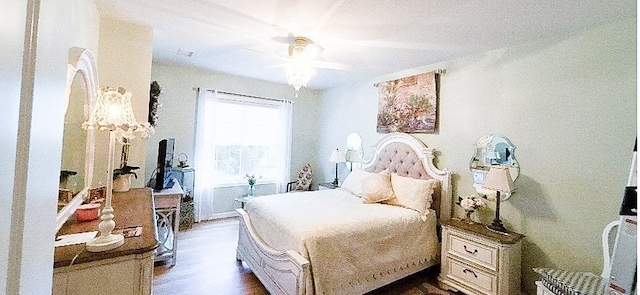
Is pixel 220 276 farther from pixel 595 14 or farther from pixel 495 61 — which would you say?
pixel 595 14

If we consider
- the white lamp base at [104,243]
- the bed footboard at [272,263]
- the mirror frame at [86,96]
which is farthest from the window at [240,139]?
the white lamp base at [104,243]

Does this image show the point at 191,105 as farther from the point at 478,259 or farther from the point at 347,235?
the point at 478,259

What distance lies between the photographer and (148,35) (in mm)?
2453

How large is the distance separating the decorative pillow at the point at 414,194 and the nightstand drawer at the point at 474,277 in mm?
514

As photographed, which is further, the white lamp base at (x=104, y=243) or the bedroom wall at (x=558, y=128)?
the bedroom wall at (x=558, y=128)

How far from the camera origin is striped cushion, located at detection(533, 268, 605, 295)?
67.3 inches

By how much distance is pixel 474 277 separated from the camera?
7.80ft

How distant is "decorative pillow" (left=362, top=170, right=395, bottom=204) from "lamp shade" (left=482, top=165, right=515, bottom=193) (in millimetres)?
972

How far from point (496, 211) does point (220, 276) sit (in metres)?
2.70

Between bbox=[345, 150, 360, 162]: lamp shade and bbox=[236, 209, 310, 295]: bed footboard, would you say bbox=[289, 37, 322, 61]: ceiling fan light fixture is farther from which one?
bbox=[345, 150, 360, 162]: lamp shade

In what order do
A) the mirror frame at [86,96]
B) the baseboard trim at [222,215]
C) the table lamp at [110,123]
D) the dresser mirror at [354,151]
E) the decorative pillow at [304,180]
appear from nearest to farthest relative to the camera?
the table lamp at [110,123] < the mirror frame at [86,96] < the dresser mirror at [354,151] < the baseboard trim at [222,215] < the decorative pillow at [304,180]

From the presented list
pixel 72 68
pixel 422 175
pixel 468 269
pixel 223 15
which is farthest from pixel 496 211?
pixel 72 68

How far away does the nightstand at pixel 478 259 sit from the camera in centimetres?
221

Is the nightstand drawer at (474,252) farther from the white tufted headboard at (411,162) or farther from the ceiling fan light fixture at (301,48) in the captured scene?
the ceiling fan light fixture at (301,48)
